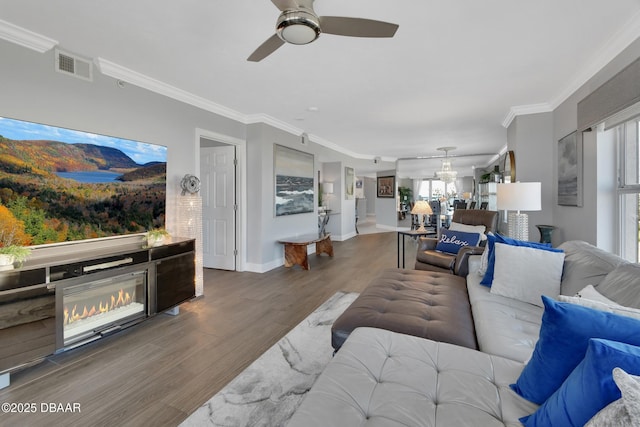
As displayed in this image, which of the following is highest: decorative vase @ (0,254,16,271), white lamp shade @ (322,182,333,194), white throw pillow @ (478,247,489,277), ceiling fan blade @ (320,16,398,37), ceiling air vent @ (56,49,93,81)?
ceiling air vent @ (56,49,93,81)

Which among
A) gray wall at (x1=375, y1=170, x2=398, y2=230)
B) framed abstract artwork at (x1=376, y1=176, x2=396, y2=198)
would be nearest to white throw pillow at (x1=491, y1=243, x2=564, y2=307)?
framed abstract artwork at (x1=376, y1=176, x2=396, y2=198)

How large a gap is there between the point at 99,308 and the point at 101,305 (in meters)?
0.03

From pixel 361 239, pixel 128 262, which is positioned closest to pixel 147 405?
pixel 128 262

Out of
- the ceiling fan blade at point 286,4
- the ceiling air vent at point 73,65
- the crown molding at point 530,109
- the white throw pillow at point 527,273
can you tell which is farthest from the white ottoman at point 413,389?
the crown molding at point 530,109

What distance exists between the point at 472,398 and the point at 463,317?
0.91 m

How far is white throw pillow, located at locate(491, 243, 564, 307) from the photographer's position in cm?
207

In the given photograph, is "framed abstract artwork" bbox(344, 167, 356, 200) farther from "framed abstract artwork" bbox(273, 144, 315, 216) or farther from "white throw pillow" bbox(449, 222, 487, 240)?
"white throw pillow" bbox(449, 222, 487, 240)

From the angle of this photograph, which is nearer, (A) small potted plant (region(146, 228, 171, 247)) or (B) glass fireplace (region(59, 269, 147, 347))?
(B) glass fireplace (region(59, 269, 147, 347))

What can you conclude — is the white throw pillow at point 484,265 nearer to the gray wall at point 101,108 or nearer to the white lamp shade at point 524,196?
the white lamp shade at point 524,196

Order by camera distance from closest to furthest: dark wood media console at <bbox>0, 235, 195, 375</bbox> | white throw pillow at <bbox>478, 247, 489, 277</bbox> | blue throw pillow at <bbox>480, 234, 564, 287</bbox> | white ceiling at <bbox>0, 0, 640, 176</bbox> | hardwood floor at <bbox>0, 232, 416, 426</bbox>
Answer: hardwood floor at <bbox>0, 232, 416, 426</bbox> < dark wood media console at <bbox>0, 235, 195, 375</bbox> < white ceiling at <bbox>0, 0, 640, 176</bbox> < blue throw pillow at <bbox>480, 234, 564, 287</bbox> < white throw pillow at <bbox>478, 247, 489, 277</bbox>

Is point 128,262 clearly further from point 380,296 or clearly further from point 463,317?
point 463,317

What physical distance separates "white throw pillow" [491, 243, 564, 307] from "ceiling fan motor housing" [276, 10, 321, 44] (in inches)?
84.4

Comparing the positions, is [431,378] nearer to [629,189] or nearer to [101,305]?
[101,305]

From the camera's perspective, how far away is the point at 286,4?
1.71 metres
